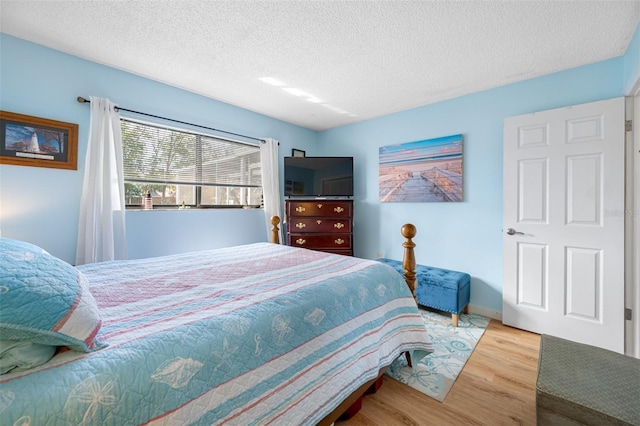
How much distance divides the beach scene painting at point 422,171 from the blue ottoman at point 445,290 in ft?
3.03

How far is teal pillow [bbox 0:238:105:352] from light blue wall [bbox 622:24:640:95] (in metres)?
3.32

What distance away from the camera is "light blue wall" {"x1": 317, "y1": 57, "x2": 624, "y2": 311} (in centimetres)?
240

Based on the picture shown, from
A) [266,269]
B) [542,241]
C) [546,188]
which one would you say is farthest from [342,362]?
[546,188]

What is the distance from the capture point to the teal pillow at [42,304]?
588 millimetres

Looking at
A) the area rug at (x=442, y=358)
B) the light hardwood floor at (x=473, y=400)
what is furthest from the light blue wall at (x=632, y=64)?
the area rug at (x=442, y=358)

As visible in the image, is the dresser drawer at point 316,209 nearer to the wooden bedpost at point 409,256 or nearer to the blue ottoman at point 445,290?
the blue ottoman at point 445,290

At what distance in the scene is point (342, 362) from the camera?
1.21 meters

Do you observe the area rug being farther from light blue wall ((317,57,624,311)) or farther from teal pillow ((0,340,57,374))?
teal pillow ((0,340,57,374))

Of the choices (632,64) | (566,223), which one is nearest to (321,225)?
(566,223)

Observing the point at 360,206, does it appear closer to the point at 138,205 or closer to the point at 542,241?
the point at 542,241

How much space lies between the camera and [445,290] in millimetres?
2674

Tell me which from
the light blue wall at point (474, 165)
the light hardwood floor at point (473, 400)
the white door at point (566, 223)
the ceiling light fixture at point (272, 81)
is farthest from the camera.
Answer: the ceiling light fixture at point (272, 81)

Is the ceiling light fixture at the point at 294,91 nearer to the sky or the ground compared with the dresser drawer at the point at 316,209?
nearer to the sky

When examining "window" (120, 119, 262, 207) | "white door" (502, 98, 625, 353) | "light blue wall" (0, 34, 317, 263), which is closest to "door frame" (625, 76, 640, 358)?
"white door" (502, 98, 625, 353)
